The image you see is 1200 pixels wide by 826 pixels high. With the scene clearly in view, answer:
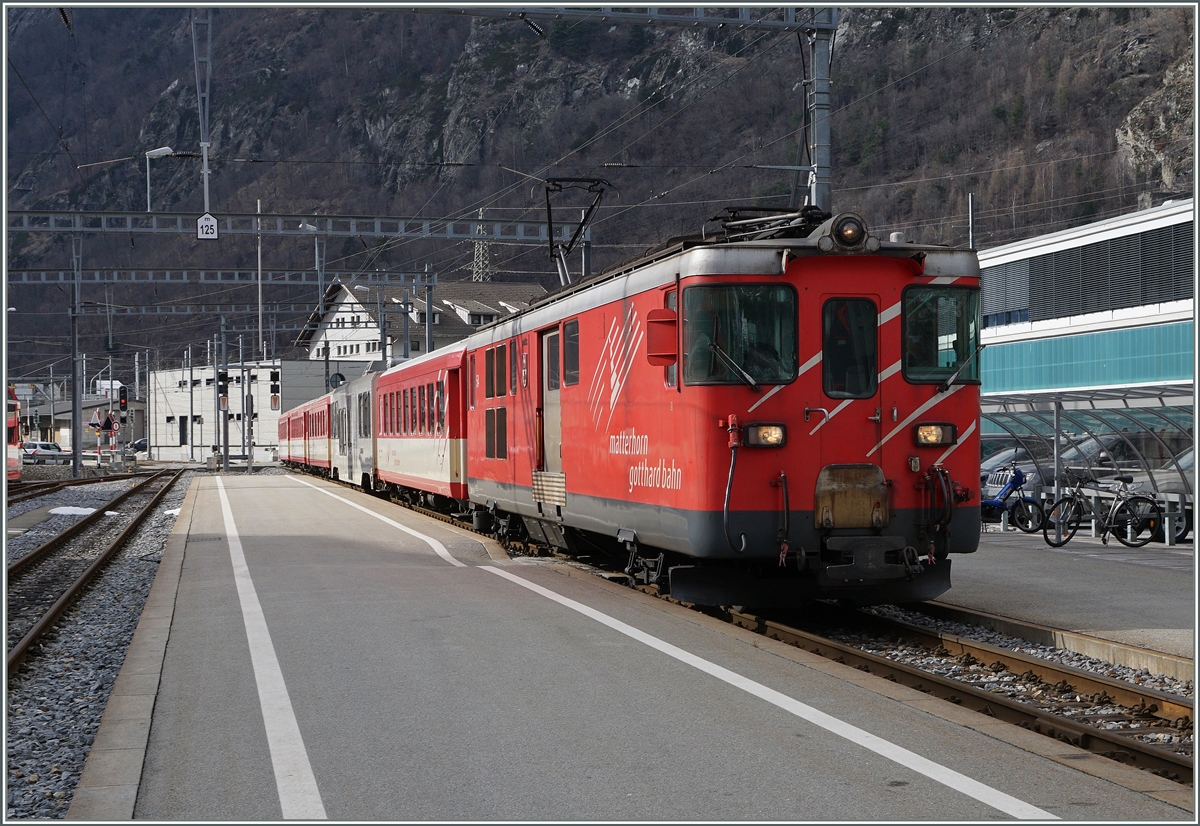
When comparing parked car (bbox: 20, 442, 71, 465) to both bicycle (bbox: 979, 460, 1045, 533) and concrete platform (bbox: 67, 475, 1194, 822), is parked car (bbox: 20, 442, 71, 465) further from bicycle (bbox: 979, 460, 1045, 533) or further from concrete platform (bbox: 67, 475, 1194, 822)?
concrete platform (bbox: 67, 475, 1194, 822)

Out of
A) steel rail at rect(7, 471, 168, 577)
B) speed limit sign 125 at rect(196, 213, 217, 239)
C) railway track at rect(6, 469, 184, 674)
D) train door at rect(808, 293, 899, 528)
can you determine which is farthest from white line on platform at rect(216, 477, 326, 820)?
speed limit sign 125 at rect(196, 213, 217, 239)

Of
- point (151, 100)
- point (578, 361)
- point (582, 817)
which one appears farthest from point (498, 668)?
point (151, 100)

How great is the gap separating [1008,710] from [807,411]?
3222 mm

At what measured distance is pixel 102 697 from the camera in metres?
8.87

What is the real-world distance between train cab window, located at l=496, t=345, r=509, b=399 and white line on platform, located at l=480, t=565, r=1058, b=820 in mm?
6099

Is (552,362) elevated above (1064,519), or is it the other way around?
(552,362)

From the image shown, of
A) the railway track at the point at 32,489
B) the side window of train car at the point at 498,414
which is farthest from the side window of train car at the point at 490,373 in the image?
the railway track at the point at 32,489

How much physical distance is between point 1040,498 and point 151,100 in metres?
135

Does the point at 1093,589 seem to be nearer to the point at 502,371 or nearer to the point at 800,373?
the point at 800,373

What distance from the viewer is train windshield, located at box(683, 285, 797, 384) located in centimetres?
1002

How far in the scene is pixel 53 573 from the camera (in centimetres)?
1672

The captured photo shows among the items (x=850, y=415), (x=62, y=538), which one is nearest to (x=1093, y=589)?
(x=850, y=415)

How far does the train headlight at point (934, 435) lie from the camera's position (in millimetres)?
10297

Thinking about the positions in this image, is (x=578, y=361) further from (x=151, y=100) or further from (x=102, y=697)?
(x=151, y=100)
